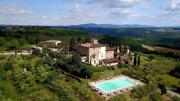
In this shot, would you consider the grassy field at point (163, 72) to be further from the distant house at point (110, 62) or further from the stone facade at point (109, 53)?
the stone facade at point (109, 53)

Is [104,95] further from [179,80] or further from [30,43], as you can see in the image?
[30,43]

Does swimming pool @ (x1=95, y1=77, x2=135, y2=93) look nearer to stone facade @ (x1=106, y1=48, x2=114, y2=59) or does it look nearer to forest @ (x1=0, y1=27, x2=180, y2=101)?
forest @ (x1=0, y1=27, x2=180, y2=101)

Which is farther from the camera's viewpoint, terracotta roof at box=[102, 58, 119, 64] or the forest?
terracotta roof at box=[102, 58, 119, 64]

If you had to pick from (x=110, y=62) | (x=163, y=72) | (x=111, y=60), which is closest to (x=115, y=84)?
(x=110, y=62)

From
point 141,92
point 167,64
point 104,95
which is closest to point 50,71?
point 104,95

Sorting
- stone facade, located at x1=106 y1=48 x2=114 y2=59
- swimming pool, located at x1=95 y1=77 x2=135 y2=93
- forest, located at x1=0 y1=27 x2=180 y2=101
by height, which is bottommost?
swimming pool, located at x1=95 y1=77 x2=135 y2=93

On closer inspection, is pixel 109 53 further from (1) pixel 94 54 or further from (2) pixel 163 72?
(2) pixel 163 72

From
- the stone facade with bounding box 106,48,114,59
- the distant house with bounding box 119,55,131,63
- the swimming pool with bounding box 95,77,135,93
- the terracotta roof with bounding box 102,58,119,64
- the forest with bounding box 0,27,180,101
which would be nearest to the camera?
the forest with bounding box 0,27,180,101

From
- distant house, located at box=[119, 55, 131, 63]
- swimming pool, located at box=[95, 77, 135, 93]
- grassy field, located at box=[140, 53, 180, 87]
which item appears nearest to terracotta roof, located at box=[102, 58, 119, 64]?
distant house, located at box=[119, 55, 131, 63]
